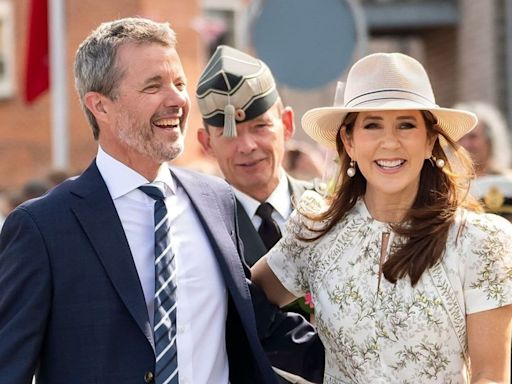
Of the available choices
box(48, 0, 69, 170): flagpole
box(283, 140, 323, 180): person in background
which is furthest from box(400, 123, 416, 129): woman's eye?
box(48, 0, 69, 170): flagpole

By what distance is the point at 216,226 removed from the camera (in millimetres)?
3973

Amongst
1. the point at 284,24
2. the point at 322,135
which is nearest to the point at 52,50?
the point at 284,24

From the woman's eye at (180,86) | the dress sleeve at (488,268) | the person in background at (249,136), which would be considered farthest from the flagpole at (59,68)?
the dress sleeve at (488,268)

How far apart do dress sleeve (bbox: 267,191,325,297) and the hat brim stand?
26cm

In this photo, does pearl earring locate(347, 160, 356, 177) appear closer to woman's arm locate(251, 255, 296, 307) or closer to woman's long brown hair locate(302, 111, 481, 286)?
woman's long brown hair locate(302, 111, 481, 286)

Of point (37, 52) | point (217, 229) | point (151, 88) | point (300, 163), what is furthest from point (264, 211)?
point (37, 52)

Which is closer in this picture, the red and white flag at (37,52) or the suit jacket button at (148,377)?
the suit jacket button at (148,377)

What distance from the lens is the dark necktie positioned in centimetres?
462

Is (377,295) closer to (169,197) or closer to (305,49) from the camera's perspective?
(169,197)

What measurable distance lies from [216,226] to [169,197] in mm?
191

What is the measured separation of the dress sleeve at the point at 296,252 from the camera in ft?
13.3

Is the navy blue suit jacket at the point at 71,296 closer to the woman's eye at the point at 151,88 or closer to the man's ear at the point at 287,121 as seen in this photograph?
the woman's eye at the point at 151,88

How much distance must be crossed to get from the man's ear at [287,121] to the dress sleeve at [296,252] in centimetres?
84

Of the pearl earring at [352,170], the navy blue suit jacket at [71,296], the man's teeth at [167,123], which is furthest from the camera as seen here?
the pearl earring at [352,170]
